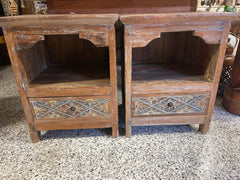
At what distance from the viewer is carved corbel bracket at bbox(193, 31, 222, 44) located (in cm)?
105

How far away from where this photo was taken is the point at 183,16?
3.25 feet

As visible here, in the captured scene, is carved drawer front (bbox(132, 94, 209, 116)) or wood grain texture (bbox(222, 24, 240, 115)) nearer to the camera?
carved drawer front (bbox(132, 94, 209, 116))

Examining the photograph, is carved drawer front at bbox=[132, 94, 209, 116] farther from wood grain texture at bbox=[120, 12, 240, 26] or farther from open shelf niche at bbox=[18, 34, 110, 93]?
wood grain texture at bbox=[120, 12, 240, 26]

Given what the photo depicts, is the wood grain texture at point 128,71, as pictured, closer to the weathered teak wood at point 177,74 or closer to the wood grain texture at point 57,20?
the weathered teak wood at point 177,74

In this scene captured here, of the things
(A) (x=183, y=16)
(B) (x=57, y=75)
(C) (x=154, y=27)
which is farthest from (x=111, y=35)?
(B) (x=57, y=75)

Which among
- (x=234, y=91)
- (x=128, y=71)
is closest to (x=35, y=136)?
(x=128, y=71)

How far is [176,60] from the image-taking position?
163 cm

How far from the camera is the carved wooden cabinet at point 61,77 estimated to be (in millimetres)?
989

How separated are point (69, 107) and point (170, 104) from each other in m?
0.68

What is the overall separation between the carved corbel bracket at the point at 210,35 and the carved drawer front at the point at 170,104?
357mm

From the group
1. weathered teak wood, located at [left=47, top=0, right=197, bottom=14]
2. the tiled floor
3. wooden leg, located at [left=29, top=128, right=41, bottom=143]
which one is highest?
weathered teak wood, located at [left=47, top=0, right=197, bottom=14]

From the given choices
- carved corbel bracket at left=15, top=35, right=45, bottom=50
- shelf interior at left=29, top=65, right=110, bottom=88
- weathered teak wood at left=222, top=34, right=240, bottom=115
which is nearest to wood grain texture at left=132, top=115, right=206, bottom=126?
shelf interior at left=29, top=65, right=110, bottom=88

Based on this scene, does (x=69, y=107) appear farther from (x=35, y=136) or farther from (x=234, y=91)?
(x=234, y=91)

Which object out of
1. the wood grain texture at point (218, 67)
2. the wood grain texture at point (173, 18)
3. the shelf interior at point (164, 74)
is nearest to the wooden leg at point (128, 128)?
the shelf interior at point (164, 74)
